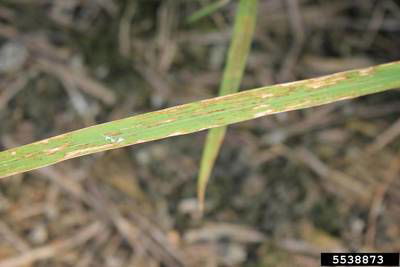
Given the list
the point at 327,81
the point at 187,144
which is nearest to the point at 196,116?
the point at 327,81

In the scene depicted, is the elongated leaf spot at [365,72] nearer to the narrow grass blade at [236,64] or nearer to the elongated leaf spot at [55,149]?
the narrow grass blade at [236,64]

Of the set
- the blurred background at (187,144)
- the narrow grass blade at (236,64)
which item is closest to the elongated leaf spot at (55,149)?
the narrow grass blade at (236,64)

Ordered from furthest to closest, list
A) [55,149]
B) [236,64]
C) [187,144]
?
[187,144] → [236,64] → [55,149]

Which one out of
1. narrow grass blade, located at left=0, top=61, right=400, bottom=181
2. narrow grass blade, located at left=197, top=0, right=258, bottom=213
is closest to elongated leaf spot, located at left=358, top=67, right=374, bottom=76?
narrow grass blade, located at left=0, top=61, right=400, bottom=181

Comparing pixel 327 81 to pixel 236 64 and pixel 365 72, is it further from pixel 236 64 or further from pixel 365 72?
pixel 236 64

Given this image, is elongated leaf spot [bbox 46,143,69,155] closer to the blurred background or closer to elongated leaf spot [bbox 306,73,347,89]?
elongated leaf spot [bbox 306,73,347,89]

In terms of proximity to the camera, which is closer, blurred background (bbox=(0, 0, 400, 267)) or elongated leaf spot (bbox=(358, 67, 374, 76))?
elongated leaf spot (bbox=(358, 67, 374, 76))
